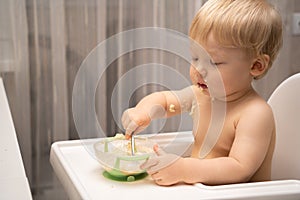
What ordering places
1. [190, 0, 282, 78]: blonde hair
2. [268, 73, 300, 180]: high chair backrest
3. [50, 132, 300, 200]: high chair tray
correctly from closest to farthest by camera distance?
1. [50, 132, 300, 200]: high chair tray
2. [190, 0, 282, 78]: blonde hair
3. [268, 73, 300, 180]: high chair backrest

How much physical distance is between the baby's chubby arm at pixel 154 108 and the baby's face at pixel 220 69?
0.06 meters

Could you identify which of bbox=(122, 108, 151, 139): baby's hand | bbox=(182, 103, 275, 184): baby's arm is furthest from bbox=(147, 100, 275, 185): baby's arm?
bbox=(122, 108, 151, 139): baby's hand

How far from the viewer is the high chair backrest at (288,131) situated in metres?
1.02

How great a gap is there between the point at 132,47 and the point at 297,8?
608 millimetres

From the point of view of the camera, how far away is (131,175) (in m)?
0.84

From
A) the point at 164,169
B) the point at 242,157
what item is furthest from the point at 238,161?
the point at 164,169

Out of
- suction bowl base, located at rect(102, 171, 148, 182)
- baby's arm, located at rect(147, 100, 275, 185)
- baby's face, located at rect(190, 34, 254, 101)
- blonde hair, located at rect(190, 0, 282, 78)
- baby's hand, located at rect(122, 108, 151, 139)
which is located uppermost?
blonde hair, located at rect(190, 0, 282, 78)

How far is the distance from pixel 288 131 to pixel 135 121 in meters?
0.33

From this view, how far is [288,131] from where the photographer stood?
1.05m

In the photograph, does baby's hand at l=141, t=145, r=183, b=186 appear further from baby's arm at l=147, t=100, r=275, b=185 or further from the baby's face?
the baby's face

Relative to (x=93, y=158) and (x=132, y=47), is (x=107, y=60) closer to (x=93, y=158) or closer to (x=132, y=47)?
(x=132, y=47)

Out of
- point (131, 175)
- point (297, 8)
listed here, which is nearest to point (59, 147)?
point (131, 175)

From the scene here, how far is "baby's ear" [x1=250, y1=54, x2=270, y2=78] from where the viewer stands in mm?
940

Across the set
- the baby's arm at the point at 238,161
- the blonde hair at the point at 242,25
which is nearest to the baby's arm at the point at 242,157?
the baby's arm at the point at 238,161
